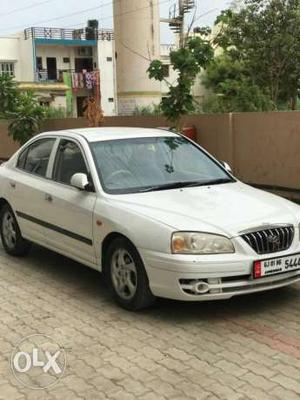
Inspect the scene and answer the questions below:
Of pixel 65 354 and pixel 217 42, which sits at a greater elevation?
pixel 217 42

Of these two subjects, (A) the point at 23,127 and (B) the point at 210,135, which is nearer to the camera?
(B) the point at 210,135

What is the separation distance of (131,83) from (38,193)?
23494 millimetres

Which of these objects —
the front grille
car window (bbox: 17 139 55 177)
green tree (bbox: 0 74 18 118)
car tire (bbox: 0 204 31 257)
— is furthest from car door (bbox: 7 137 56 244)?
green tree (bbox: 0 74 18 118)

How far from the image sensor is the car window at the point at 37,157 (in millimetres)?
7133

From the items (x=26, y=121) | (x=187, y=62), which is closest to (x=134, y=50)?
(x=26, y=121)

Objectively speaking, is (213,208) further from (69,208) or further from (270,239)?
(69,208)

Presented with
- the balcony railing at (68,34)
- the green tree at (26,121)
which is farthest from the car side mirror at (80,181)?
the balcony railing at (68,34)

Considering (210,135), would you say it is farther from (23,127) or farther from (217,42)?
(23,127)

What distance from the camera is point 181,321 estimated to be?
5.30m

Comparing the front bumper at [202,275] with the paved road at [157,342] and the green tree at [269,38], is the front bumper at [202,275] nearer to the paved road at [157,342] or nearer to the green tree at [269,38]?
the paved road at [157,342]

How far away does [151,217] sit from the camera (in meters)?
5.32

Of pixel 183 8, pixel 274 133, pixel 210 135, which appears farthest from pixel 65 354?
pixel 183 8

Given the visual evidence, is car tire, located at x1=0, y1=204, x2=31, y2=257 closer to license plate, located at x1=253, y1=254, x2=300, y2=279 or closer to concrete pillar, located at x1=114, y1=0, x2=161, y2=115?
license plate, located at x1=253, y1=254, x2=300, y2=279

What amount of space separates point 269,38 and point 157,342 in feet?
54.5
